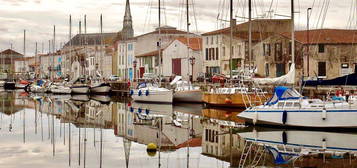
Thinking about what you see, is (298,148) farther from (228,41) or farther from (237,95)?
(228,41)

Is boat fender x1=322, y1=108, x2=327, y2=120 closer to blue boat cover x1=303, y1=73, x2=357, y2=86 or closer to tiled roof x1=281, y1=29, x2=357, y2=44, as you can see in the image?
blue boat cover x1=303, y1=73, x2=357, y2=86

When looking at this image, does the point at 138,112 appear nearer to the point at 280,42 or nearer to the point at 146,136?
the point at 146,136

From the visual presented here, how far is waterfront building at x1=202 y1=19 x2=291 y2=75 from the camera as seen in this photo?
74125 millimetres

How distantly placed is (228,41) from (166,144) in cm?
4932

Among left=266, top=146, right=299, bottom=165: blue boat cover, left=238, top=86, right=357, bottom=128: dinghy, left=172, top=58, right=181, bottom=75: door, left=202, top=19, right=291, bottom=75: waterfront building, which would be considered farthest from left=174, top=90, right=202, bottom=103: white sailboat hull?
left=266, top=146, right=299, bottom=165: blue boat cover

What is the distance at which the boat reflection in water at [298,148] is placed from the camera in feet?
70.8

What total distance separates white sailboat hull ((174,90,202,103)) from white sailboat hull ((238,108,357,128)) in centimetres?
Answer: 2249

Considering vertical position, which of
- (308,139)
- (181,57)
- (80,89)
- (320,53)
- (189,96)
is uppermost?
(320,53)

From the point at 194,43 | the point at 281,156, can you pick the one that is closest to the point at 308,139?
the point at 281,156

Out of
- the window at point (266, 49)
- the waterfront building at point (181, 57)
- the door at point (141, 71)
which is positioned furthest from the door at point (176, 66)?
the window at point (266, 49)

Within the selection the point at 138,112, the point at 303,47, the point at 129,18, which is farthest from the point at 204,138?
the point at 129,18

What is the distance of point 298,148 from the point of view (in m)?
25.0

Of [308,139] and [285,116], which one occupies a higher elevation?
[285,116]

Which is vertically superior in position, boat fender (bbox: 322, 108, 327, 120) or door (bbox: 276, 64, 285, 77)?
door (bbox: 276, 64, 285, 77)
